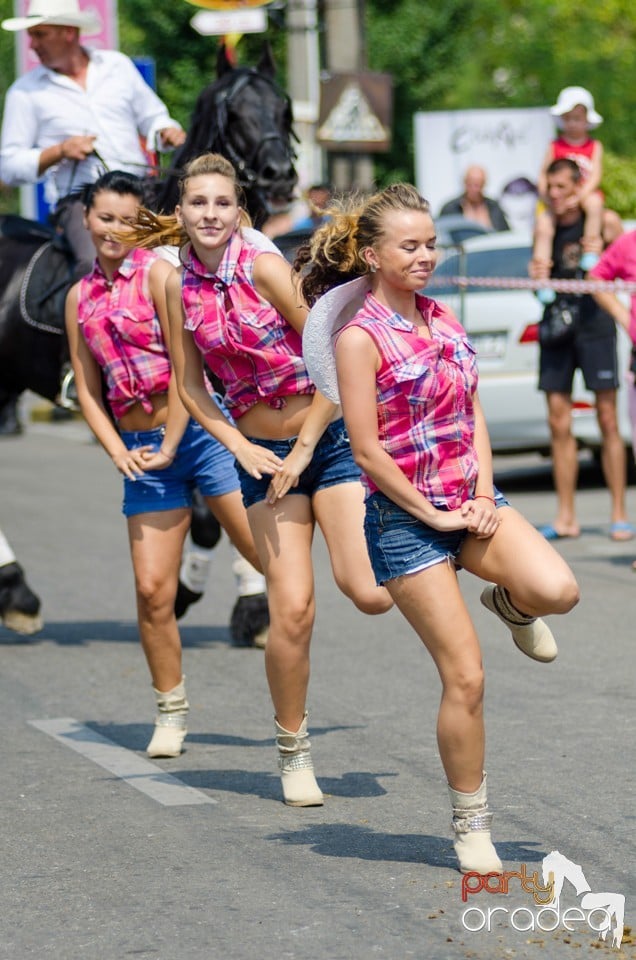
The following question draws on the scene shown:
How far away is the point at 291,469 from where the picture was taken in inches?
225

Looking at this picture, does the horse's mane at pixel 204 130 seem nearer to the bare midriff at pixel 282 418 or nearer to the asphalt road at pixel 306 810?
the asphalt road at pixel 306 810

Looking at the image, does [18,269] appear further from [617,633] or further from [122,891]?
[122,891]

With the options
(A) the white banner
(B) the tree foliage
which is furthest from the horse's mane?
(B) the tree foliage

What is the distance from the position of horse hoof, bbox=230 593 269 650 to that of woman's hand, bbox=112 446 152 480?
2028 mm

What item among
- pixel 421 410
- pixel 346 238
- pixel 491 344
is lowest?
pixel 491 344

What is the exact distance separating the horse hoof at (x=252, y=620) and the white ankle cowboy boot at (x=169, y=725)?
2.01 m

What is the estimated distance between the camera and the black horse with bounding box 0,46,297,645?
8844 millimetres

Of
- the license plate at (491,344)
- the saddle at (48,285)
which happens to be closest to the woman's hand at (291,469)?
the saddle at (48,285)

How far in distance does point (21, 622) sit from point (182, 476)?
99.4 inches

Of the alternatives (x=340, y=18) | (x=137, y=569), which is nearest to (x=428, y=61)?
(x=340, y=18)

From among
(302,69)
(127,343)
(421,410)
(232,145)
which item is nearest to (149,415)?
(127,343)

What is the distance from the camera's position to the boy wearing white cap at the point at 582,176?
11859mm

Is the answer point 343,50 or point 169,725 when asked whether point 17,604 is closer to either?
point 169,725

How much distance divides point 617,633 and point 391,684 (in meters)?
1.42
